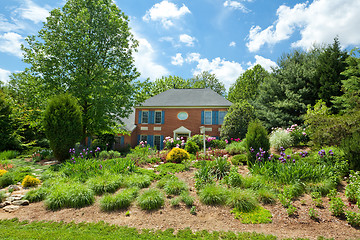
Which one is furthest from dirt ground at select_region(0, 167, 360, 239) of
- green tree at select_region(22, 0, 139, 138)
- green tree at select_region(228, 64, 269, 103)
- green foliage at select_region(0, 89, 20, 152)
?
green tree at select_region(228, 64, 269, 103)

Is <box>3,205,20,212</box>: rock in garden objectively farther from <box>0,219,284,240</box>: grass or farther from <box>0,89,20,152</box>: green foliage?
<box>0,89,20,152</box>: green foliage

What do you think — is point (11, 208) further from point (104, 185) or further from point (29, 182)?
point (104, 185)

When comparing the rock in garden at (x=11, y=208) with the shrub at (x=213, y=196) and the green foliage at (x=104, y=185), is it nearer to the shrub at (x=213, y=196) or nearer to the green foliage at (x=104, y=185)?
the green foliage at (x=104, y=185)

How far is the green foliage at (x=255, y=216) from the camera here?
409 centimetres

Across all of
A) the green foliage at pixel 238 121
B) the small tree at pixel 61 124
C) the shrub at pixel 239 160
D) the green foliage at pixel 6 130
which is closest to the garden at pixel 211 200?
the shrub at pixel 239 160

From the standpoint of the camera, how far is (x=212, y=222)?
13.5 feet

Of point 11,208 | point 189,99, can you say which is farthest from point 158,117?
point 11,208

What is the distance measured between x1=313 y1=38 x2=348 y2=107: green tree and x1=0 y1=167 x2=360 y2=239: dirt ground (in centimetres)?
1203

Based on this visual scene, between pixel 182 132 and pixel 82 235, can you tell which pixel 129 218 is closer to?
pixel 82 235

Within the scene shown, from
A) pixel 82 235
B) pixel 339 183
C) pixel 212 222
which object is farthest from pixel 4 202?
pixel 339 183

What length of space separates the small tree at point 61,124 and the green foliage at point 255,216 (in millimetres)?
8814

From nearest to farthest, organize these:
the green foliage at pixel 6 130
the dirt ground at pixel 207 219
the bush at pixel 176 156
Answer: the dirt ground at pixel 207 219
the bush at pixel 176 156
the green foliage at pixel 6 130

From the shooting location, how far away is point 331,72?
1404cm

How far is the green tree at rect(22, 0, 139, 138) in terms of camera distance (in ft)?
37.7
